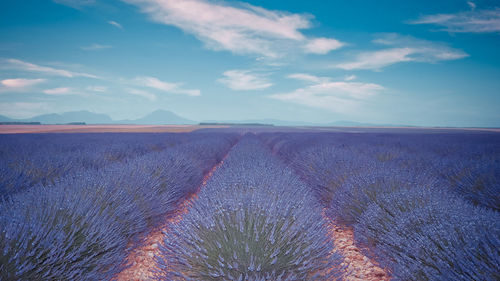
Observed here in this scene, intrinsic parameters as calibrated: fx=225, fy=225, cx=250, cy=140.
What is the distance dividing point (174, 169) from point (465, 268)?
3.85 m

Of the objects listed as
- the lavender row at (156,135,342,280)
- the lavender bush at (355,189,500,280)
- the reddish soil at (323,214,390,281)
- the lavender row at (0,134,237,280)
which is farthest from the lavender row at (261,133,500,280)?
the lavender row at (0,134,237,280)

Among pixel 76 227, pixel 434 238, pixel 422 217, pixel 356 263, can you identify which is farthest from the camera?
pixel 356 263

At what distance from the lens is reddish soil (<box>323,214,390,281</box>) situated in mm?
1978

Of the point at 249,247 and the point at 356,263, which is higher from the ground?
the point at 249,247

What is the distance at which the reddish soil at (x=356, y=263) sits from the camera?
1.98 meters

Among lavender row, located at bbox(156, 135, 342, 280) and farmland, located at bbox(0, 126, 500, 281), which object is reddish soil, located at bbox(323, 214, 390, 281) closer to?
farmland, located at bbox(0, 126, 500, 281)

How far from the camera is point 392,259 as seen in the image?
187cm

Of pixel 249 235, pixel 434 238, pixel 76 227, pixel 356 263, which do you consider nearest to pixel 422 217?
Answer: pixel 434 238

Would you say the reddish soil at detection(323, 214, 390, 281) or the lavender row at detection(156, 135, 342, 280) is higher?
the lavender row at detection(156, 135, 342, 280)

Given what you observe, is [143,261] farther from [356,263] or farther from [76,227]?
[356,263]

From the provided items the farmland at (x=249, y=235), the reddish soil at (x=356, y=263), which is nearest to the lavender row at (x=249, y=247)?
the farmland at (x=249, y=235)

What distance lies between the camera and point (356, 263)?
2199mm

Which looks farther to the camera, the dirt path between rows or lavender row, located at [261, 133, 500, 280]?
the dirt path between rows

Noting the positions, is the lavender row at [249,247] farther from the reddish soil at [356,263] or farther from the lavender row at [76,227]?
the lavender row at [76,227]
